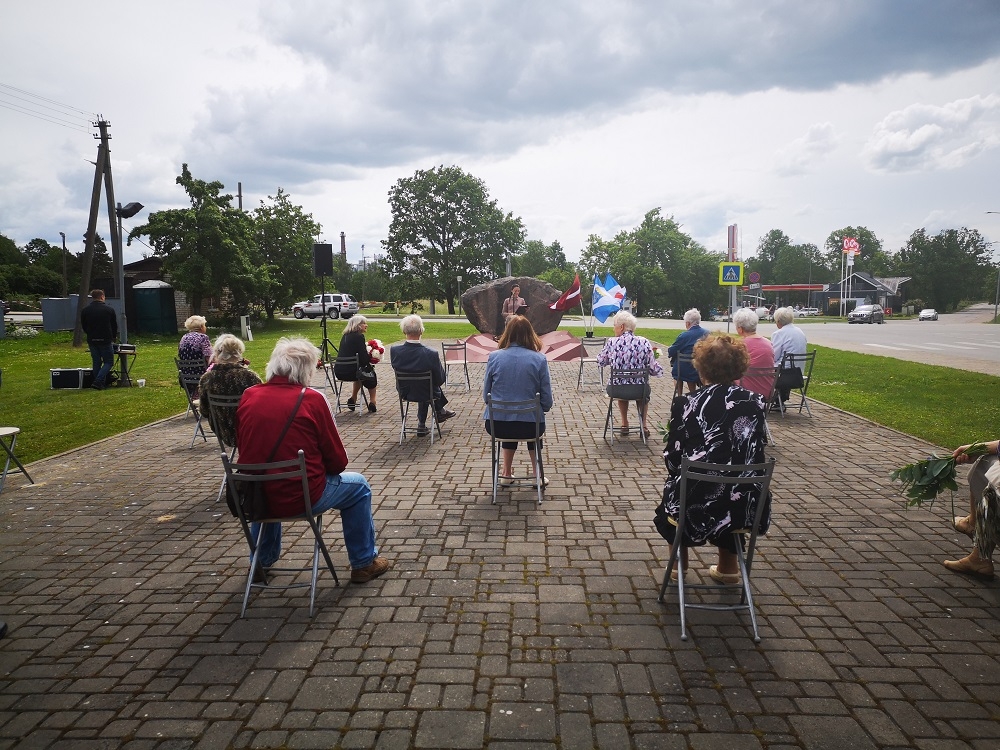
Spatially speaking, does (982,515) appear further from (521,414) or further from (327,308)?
(327,308)

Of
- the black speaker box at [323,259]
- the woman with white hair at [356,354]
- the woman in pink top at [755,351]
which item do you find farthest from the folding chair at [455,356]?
the woman in pink top at [755,351]

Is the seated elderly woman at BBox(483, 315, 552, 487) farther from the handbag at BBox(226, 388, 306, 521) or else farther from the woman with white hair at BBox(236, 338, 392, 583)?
the handbag at BBox(226, 388, 306, 521)

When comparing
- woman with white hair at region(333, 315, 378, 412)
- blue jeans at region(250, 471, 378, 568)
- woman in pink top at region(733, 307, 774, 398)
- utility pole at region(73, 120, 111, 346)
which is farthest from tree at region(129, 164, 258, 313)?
blue jeans at region(250, 471, 378, 568)

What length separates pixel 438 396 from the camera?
8.60m

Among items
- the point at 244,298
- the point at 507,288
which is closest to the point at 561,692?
the point at 507,288

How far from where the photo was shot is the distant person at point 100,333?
12773 millimetres

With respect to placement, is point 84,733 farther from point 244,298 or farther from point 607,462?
point 244,298

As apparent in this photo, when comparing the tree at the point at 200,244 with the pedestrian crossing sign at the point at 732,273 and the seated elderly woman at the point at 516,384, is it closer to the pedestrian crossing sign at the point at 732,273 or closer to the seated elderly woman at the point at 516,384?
the pedestrian crossing sign at the point at 732,273

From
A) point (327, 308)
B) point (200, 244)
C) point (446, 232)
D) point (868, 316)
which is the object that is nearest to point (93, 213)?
point (200, 244)

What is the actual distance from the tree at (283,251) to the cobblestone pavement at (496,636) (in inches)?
1192

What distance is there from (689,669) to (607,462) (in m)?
4.08

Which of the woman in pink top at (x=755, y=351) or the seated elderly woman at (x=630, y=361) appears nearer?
the woman in pink top at (x=755, y=351)

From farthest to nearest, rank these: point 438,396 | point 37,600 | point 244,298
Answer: point 244,298 < point 438,396 < point 37,600

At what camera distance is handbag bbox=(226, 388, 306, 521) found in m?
3.81
